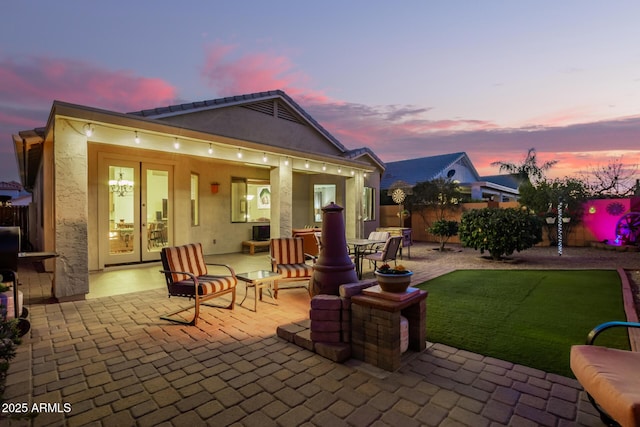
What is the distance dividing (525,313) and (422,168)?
669 inches

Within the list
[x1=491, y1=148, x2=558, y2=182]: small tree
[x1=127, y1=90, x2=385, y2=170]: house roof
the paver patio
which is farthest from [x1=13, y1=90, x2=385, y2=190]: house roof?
[x1=491, y1=148, x2=558, y2=182]: small tree

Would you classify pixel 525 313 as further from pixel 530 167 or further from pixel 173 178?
pixel 530 167

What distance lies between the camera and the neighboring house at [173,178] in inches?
197

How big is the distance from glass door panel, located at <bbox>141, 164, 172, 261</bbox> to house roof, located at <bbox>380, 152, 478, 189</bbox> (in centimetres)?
1404

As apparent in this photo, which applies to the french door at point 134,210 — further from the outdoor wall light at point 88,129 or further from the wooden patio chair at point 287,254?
the wooden patio chair at point 287,254

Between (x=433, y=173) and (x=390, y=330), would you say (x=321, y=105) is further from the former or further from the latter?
(x=390, y=330)

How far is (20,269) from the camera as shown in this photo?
7.93 metres

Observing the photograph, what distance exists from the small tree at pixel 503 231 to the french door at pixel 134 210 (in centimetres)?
860

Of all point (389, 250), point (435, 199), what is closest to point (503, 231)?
point (389, 250)

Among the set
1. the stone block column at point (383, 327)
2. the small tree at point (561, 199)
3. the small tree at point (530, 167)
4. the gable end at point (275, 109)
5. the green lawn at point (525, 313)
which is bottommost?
the green lawn at point (525, 313)

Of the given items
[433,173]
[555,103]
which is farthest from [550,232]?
[433,173]

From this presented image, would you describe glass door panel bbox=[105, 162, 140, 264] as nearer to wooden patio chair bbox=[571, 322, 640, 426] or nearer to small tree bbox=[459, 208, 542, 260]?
wooden patio chair bbox=[571, 322, 640, 426]

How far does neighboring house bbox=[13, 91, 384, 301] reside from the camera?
500 cm

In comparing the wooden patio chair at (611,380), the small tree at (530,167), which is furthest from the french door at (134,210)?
the small tree at (530,167)
